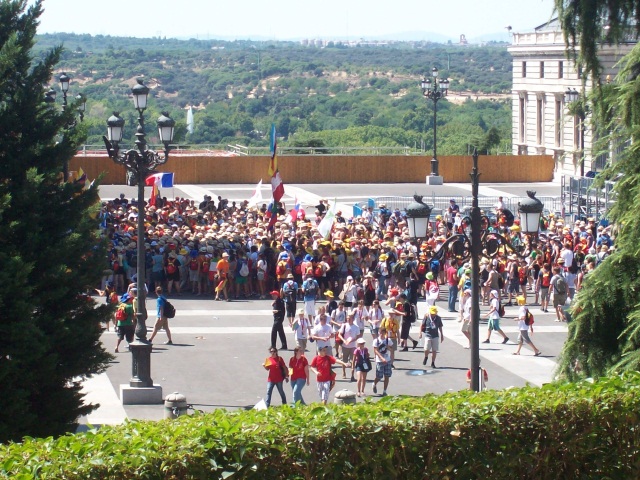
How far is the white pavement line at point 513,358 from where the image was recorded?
67.6 feet

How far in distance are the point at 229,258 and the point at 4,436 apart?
15.7 m

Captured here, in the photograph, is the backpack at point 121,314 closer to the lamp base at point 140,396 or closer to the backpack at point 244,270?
the lamp base at point 140,396

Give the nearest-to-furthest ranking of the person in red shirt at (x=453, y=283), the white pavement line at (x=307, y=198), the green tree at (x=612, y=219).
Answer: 1. the green tree at (x=612, y=219)
2. the person in red shirt at (x=453, y=283)
3. the white pavement line at (x=307, y=198)

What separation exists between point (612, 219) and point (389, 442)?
4547mm

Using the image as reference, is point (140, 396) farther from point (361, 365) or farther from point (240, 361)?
point (361, 365)

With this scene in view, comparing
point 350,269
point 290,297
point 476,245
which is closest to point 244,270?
point 350,269

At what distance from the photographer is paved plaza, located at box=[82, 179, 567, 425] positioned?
19031mm

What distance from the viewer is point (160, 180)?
40.1 m

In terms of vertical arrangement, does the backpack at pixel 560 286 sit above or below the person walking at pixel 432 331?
above

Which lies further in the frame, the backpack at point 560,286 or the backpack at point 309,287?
the backpack at point 560,286

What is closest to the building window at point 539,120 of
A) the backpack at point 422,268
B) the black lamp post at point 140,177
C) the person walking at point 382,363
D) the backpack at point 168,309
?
the backpack at point 422,268

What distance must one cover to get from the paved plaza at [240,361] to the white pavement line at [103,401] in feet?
0.05

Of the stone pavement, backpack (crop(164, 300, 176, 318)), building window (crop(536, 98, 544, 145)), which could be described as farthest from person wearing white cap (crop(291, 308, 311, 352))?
building window (crop(536, 98, 544, 145))

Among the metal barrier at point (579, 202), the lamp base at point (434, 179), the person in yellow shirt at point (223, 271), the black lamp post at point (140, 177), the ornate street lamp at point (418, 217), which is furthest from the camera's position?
the lamp base at point (434, 179)
